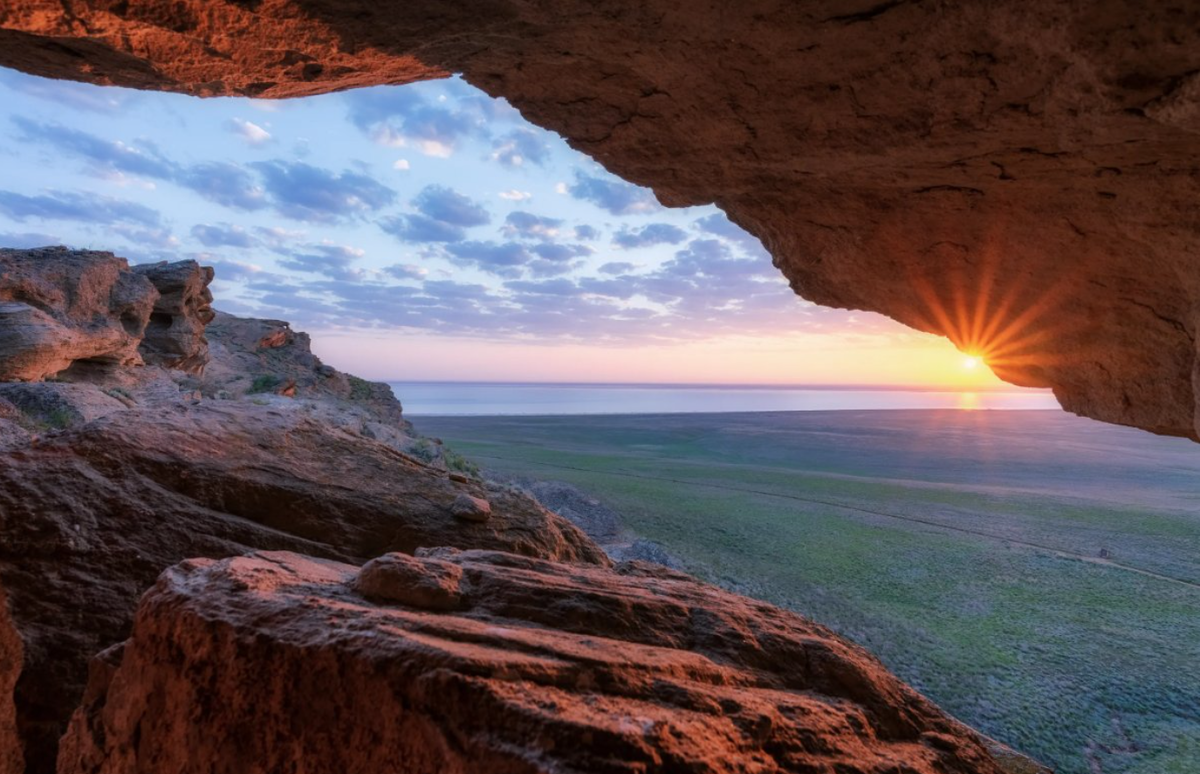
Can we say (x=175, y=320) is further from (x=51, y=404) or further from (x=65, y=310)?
(x=51, y=404)

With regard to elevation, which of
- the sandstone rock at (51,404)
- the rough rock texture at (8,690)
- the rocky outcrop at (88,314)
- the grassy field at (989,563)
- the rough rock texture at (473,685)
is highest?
the rocky outcrop at (88,314)

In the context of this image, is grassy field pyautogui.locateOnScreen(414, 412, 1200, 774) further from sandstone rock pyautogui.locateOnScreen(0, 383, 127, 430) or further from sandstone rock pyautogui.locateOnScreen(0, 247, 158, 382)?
sandstone rock pyautogui.locateOnScreen(0, 247, 158, 382)

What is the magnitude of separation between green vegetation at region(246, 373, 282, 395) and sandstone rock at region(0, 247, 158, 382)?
6627 mm

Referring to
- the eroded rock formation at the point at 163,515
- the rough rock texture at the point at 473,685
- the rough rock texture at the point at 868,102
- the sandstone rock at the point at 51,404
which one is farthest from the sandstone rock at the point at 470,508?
the sandstone rock at the point at 51,404

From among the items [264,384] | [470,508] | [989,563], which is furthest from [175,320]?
[989,563]

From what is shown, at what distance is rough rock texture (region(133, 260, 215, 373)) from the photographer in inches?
957

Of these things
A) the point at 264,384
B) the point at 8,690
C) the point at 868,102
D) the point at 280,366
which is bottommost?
the point at 8,690

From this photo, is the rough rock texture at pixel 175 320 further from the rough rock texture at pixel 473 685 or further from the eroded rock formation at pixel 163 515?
the rough rock texture at pixel 473 685

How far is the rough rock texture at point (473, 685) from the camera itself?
2.76m

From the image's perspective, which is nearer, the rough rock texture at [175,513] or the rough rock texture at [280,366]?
the rough rock texture at [175,513]

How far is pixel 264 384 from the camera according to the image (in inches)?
1134

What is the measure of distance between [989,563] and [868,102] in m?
Result: 24.3

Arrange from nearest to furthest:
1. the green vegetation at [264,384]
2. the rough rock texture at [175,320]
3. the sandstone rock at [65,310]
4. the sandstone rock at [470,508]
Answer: the sandstone rock at [470,508] < the sandstone rock at [65,310] < the rough rock texture at [175,320] < the green vegetation at [264,384]

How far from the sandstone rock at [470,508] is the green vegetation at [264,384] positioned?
25026mm
